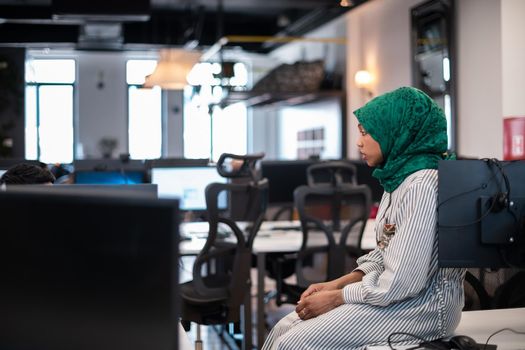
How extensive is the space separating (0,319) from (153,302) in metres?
0.36

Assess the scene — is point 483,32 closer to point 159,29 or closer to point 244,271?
point 244,271

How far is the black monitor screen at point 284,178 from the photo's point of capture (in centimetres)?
626

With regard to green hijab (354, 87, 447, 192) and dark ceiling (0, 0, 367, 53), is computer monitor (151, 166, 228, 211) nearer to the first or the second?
green hijab (354, 87, 447, 192)

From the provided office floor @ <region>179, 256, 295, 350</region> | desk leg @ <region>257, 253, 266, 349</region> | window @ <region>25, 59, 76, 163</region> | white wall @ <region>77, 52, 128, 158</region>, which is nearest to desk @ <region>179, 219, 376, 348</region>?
desk leg @ <region>257, 253, 266, 349</region>

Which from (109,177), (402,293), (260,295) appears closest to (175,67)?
(109,177)

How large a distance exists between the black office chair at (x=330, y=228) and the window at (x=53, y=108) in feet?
41.2

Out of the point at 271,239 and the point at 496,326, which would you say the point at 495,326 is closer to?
the point at 496,326

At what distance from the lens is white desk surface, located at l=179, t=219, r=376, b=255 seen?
481 centimetres

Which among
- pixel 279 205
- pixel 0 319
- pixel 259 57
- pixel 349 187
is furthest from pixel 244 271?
pixel 259 57

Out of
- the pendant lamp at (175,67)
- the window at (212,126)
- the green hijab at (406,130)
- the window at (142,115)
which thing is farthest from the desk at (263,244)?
the window at (142,115)

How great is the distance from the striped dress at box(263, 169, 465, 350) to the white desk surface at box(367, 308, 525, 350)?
0.28ft

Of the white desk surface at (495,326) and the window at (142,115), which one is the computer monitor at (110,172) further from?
the window at (142,115)

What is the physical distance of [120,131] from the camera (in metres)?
16.7

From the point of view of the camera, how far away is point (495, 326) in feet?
7.82
